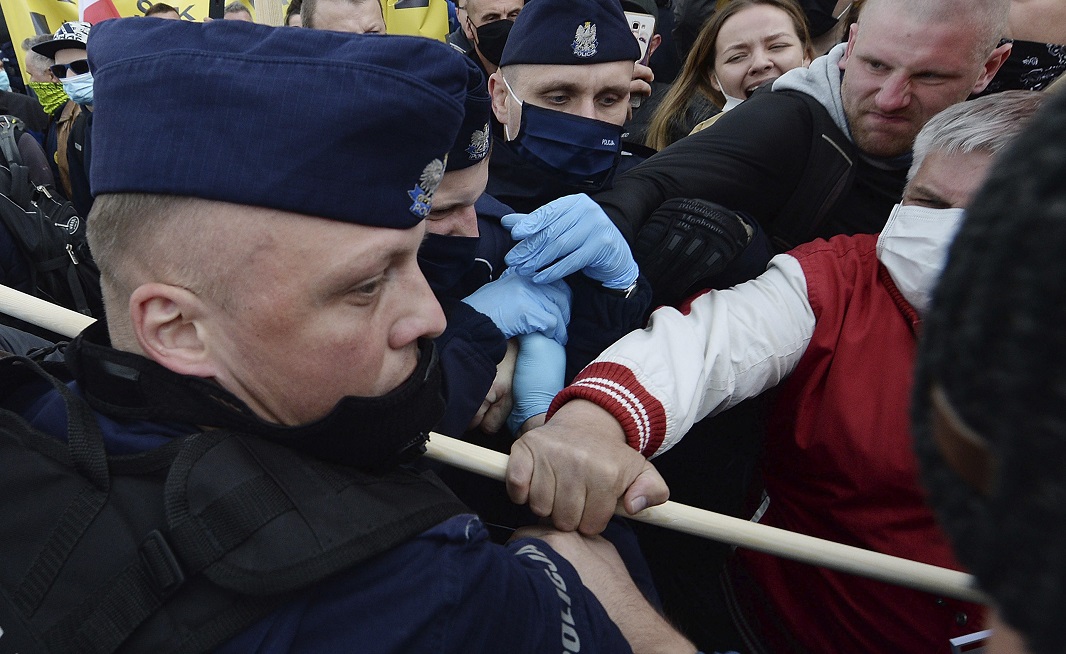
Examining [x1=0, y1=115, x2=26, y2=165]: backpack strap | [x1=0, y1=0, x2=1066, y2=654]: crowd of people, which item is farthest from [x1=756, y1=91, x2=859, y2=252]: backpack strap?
[x1=0, y1=115, x2=26, y2=165]: backpack strap

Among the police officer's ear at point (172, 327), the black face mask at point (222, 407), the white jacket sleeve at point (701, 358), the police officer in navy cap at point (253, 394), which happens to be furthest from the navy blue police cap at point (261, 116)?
the white jacket sleeve at point (701, 358)

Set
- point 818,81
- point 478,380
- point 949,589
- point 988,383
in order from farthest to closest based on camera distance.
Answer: point 818,81, point 478,380, point 949,589, point 988,383

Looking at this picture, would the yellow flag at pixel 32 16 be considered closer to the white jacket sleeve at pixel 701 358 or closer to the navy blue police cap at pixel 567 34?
the navy blue police cap at pixel 567 34

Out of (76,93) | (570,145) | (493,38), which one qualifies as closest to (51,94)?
(76,93)

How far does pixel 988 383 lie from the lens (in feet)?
1.33

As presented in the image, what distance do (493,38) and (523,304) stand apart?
2.27 metres

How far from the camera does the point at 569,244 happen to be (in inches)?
73.6

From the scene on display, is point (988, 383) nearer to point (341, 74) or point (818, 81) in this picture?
point (341, 74)

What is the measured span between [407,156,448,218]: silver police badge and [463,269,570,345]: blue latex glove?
2.13 feet

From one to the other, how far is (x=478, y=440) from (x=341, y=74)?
120 cm

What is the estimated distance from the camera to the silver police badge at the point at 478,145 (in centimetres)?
184

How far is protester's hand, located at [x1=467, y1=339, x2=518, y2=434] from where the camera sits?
6.29 ft

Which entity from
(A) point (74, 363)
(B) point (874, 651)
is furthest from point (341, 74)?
(B) point (874, 651)

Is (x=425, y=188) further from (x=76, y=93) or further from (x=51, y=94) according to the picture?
(x=51, y=94)
